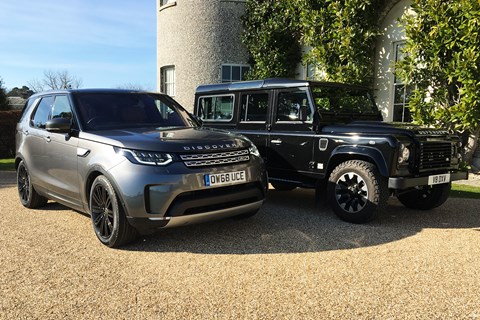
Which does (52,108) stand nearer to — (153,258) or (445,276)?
(153,258)

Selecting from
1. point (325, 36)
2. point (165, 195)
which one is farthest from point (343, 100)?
point (325, 36)

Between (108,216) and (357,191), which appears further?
(357,191)

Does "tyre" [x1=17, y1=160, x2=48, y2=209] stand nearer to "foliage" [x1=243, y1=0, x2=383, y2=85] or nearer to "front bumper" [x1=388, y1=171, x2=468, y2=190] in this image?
"front bumper" [x1=388, y1=171, x2=468, y2=190]

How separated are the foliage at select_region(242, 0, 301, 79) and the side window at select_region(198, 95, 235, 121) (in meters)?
6.21

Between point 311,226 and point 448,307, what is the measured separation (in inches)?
88.4

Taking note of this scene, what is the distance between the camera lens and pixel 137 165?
158 inches

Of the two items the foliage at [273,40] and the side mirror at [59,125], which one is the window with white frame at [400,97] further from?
the side mirror at [59,125]

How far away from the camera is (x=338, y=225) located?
519 cm

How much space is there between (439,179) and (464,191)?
3.08 metres

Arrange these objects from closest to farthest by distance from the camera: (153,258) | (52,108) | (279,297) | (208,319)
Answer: (208,319) → (279,297) → (153,258) → (52,108)

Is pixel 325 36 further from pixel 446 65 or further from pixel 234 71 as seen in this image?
pixel 234 71

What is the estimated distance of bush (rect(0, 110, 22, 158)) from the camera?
15.0 meters

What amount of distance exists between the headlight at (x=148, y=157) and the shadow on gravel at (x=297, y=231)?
92 cm

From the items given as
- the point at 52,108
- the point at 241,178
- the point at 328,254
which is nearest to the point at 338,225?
the point at 328,254
